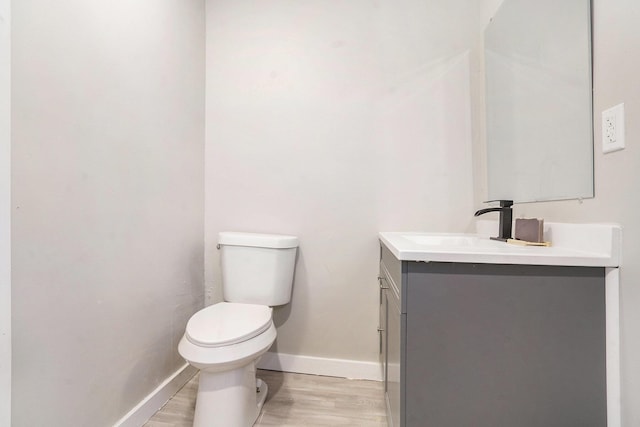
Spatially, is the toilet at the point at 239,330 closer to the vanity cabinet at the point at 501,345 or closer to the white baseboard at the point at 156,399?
the white baseboard at the point at 156,399

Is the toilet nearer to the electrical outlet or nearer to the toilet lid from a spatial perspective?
the toilet lid

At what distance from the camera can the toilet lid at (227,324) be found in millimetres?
1049

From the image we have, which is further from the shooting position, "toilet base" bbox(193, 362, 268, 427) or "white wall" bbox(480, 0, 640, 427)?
"toilet base" bbox(193, 362, 268, 427)

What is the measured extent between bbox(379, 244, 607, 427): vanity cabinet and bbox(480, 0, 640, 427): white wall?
5 cm

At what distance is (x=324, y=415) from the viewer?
1.29 m

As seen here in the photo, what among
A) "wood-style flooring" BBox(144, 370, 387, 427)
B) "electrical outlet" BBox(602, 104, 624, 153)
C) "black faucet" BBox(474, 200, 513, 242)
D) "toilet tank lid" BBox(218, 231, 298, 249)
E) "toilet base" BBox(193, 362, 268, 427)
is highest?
"electrical outlet" BBox(602, 104, 624, 153)

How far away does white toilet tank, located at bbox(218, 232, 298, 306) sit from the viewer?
146 centimetres

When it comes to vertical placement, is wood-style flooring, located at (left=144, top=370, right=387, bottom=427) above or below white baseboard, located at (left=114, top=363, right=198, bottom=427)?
below

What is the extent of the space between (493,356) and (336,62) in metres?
1.56

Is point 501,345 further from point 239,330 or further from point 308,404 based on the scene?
A: point 308,404

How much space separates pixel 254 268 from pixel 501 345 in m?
1.10

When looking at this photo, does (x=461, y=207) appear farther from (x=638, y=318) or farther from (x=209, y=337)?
(x=209, y=337)

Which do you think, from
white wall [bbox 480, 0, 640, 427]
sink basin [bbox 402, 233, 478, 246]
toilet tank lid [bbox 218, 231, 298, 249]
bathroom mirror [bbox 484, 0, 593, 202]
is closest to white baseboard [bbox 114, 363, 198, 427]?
toilet tank lid [bbox 218, 231, 298, 249]

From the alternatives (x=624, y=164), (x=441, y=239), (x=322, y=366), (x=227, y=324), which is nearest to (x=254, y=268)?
(x=227, y=324)
